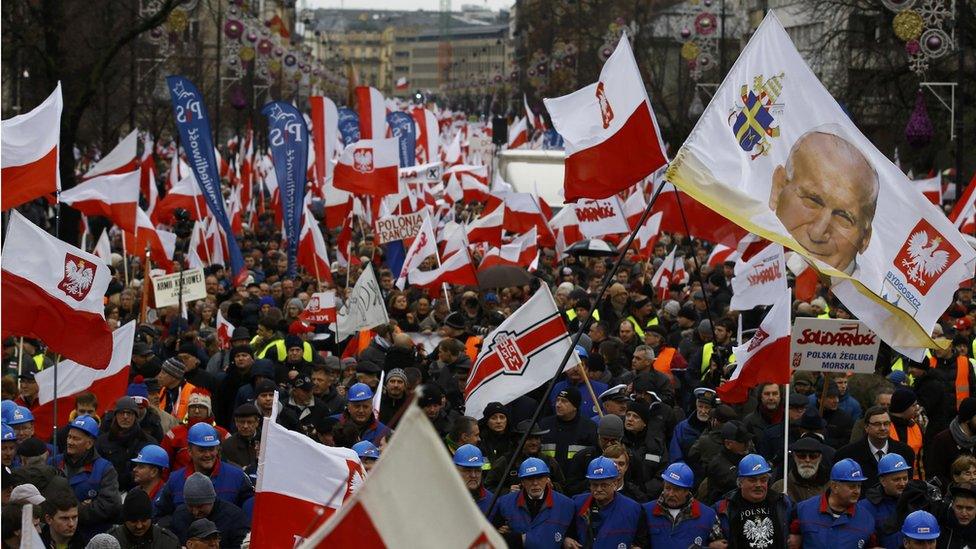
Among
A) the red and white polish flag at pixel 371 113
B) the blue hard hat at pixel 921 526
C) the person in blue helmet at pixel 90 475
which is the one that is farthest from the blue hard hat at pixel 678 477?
the red and white polish flag at pixel 371 113

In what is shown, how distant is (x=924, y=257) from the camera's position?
8.23m

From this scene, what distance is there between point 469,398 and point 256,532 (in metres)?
4.17

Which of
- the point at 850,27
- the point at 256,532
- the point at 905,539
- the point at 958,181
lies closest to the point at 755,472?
the point at 905,539

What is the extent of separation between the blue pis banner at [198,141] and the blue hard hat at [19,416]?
9.10 meters

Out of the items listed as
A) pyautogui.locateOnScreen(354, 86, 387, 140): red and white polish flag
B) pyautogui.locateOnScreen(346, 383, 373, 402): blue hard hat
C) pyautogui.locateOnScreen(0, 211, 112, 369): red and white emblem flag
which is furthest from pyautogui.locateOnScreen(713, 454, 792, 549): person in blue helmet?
pyautogui.locateOnScreen(354, 86, 387, 140): red and white polish flag

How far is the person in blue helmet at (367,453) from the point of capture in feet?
30.8

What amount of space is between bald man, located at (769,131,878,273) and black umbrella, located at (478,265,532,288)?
10257 mm

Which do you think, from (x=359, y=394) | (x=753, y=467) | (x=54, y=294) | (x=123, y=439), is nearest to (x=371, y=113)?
(x=359, y=394)

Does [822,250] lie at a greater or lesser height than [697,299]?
greater

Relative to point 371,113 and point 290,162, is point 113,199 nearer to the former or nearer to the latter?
point 290,162

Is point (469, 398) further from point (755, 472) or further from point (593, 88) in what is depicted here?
point (755, 472)

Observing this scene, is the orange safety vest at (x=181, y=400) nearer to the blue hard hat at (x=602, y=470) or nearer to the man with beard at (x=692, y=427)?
the man with beard at (x=692, y=427)

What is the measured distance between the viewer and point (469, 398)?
11.2 meters

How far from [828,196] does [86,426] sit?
4.39 metres
